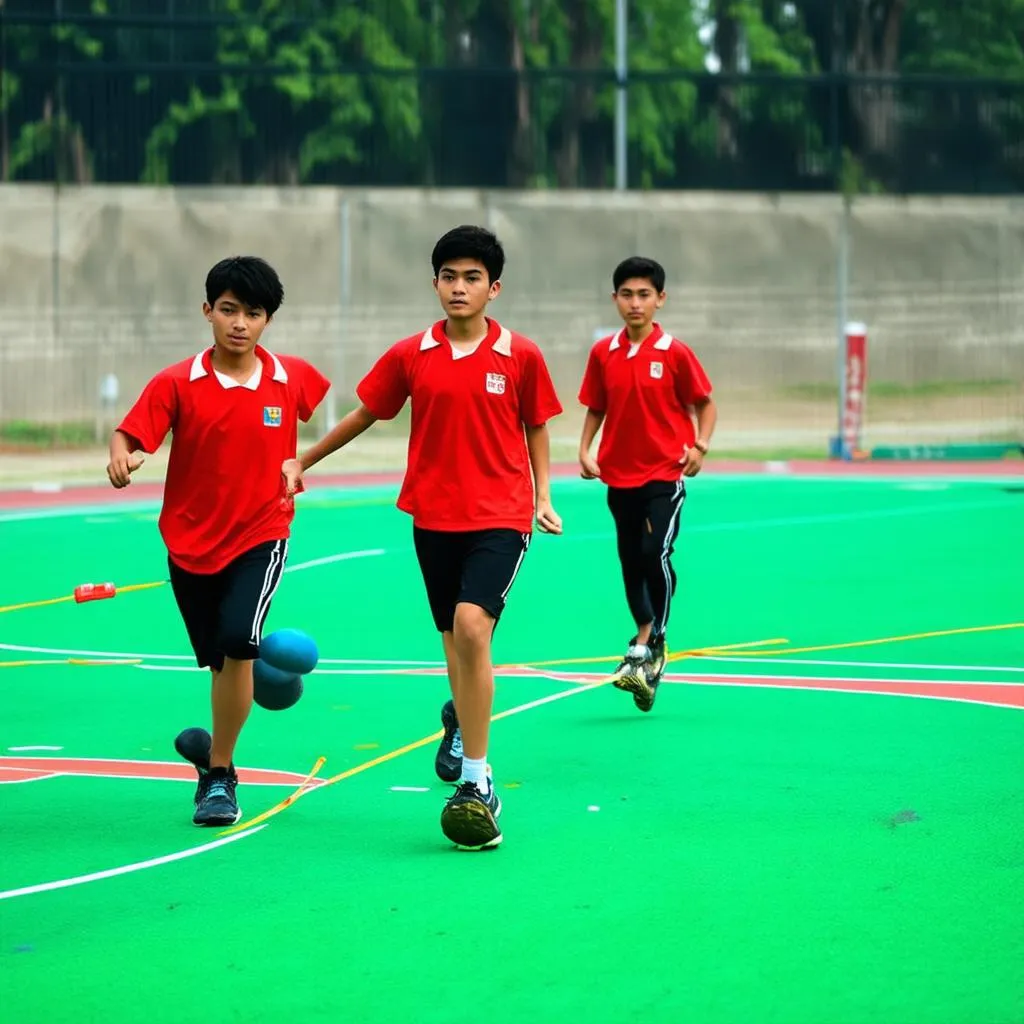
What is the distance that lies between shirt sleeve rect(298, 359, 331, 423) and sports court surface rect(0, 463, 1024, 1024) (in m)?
1.41

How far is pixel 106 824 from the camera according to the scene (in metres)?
7.37

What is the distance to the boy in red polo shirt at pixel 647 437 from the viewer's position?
32.9ft

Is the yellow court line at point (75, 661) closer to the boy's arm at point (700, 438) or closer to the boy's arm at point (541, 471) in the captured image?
the boy's arm at point (700, 438)

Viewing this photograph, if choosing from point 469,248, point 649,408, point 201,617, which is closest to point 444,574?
point 201,617

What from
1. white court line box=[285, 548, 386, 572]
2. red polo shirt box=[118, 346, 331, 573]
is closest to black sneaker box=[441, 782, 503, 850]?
red polo shirt box=[118, 346, 331, 573]

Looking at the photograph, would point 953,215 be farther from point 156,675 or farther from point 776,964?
point 776,964

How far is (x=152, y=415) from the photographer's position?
7.21 meters

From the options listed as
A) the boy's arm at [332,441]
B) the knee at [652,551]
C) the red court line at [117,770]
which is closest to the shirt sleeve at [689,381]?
the knee at [652,551]

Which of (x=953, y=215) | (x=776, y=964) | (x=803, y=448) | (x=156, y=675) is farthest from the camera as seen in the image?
(x=953, y=215)

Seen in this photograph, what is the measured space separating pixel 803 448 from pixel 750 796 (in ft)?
70.5

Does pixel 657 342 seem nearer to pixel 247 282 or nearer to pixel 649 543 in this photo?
pixel 649 543

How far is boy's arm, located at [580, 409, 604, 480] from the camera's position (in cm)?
999

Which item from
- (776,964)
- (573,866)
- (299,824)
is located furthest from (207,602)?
(776,964)

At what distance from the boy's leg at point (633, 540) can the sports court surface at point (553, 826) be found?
0.48 meters
